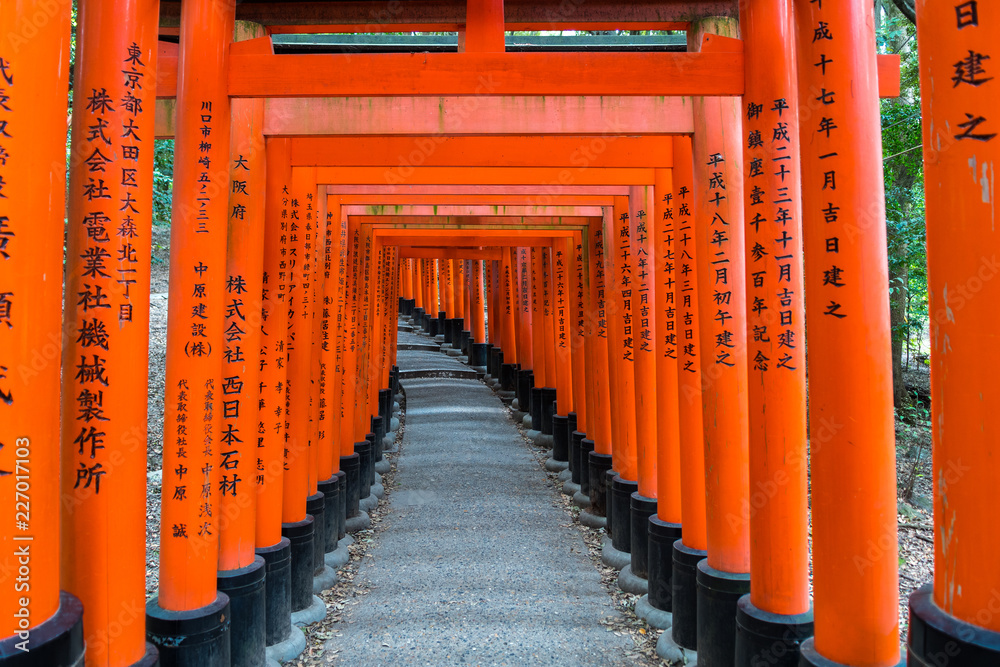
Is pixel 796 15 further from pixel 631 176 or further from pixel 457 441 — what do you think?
pixel 457 441

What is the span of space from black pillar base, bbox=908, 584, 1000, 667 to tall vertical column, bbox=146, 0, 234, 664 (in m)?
2.95

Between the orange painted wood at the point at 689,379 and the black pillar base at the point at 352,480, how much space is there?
3985mm

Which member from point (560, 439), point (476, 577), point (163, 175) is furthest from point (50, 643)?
point (163, 175)

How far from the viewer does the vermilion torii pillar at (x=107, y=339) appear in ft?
8.86

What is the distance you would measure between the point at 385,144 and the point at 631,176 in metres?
1.84

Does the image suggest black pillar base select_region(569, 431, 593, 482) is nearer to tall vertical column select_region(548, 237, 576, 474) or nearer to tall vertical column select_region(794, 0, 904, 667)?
tall vertical column select_region(548, 237, 576, 474)

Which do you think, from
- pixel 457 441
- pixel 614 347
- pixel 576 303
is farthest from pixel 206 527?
pixel 457 441

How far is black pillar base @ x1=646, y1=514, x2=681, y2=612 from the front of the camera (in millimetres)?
4840

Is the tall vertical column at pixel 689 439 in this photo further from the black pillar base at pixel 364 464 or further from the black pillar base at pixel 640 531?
the black pillar base at pixel 364 464

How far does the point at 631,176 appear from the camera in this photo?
5.28 metres

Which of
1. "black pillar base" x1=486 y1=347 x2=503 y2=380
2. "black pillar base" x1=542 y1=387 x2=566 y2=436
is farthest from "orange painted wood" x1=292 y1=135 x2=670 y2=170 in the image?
"black pillar base" x1=486 y1=347 x2=503 y2=380

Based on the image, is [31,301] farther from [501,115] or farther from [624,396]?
[624,396]

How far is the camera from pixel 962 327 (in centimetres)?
195

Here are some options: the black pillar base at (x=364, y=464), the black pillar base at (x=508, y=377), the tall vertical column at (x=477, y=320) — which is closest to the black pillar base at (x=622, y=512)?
the black pillar base at (x=364, y=464)
